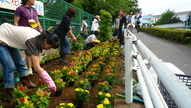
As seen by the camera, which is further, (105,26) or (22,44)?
(105,26)

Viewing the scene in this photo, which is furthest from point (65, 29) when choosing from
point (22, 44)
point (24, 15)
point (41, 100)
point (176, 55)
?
point (176, 55)

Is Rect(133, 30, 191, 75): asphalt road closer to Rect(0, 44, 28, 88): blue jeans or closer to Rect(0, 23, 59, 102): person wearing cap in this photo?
Rect(0, 23, 59, 102): person wearing cap

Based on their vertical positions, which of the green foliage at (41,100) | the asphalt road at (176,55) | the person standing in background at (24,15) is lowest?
the asphalt road at (176,55)

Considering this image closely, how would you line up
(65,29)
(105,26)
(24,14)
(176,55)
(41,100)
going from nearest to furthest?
1. (41,100)
2. (24,14)
3. (65,29)
4. (176,55)
5. (105,26)

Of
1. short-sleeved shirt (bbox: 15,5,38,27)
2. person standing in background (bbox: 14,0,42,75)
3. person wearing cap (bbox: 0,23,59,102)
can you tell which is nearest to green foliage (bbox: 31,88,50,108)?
person wearing cap (bbox: 0,23,59,102)

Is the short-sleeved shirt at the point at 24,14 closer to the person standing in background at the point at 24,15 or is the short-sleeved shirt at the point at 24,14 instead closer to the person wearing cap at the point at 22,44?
the person standing in background at the point at 24,15

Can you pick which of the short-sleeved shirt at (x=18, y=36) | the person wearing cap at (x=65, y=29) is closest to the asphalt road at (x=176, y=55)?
the person wearing cap at (x=65, y=29)

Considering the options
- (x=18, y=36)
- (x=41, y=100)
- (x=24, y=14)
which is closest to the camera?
(x=41, y=100)

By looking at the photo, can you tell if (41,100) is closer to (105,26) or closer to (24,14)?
(24,14)

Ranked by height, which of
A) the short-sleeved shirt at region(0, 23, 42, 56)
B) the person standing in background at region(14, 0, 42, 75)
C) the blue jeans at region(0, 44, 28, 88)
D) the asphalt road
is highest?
the person standing in background at region(14, 0, 42, 75)

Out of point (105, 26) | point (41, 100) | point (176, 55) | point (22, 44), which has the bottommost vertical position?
point (176, 55)

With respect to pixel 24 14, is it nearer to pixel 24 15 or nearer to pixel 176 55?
pixel 24 15

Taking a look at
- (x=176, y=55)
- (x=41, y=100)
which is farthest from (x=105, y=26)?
(x=41, y=100)

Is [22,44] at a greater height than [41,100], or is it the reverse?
[22,44]
